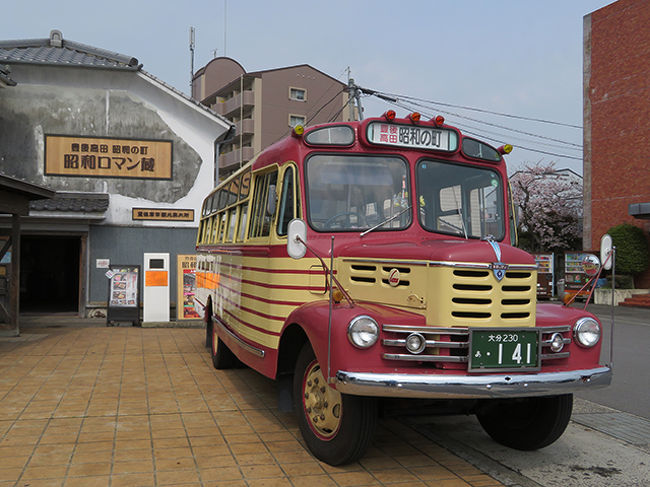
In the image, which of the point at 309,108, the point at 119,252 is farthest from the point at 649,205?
the point at 309,108

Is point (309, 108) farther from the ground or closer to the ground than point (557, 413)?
farther from the ground

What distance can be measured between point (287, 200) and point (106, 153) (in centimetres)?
1085

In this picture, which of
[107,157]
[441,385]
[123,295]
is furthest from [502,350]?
[107,157]

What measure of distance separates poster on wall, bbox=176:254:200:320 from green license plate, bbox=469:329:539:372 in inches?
406

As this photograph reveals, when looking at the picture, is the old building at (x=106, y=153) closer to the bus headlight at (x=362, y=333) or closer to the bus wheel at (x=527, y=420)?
the bus wheel at (x=527, y=420)

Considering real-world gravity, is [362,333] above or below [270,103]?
below

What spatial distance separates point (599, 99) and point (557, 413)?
25176mm

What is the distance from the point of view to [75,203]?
13.7 meters

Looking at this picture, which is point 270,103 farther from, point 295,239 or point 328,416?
point 328,416

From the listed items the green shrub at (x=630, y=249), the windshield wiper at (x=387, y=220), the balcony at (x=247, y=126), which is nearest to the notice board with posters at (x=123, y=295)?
the windshield wiper at (x=387, y=220)

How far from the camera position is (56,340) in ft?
36.1

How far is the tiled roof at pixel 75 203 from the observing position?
1335 cm

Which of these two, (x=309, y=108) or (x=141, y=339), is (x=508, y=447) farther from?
(x=309, y=108)

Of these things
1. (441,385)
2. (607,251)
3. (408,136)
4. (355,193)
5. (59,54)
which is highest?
(59,54)
